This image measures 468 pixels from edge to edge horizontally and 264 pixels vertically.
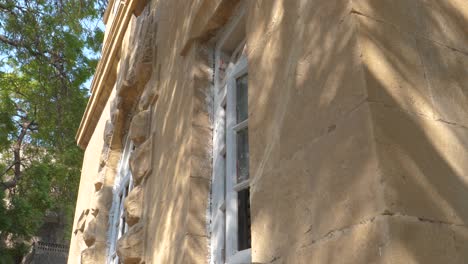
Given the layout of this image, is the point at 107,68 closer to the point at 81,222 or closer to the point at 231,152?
the point at 81,222

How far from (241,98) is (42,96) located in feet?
24.8

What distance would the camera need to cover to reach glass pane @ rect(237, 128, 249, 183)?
8.99ft

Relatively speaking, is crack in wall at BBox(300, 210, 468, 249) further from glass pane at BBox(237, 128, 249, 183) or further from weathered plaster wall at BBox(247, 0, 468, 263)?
glass pane at BBox(237, 128, 249, 183)

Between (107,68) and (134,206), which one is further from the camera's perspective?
(107,68)

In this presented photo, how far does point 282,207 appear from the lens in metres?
1.82

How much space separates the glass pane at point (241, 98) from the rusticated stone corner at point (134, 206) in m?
1.30

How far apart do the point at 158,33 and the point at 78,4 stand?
4.43 m

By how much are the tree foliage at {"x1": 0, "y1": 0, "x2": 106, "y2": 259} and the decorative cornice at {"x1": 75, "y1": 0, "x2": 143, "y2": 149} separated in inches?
42.1

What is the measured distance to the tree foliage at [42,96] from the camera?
325 inches

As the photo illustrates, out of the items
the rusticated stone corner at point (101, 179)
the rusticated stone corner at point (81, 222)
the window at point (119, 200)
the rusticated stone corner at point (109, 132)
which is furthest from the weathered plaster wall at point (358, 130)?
the rusticated stone corner at point (81, 222)

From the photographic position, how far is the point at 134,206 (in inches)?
149

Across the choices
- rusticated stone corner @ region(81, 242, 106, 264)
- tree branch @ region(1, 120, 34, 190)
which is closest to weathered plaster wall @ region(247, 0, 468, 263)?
rusticated stone corner @ region(81, 242, 106, 264)

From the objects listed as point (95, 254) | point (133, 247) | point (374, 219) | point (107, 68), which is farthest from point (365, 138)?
point (107, 68)

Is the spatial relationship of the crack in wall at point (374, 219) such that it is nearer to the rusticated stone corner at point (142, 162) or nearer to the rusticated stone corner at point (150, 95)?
the rusticated stone corner at point (142, 162)
